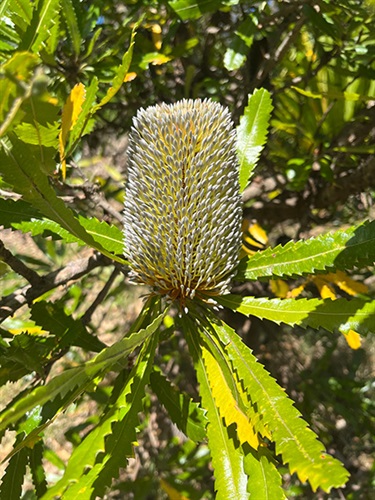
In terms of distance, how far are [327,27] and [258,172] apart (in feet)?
2.49

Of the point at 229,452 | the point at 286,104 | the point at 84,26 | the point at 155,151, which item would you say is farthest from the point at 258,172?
the point at 229,452

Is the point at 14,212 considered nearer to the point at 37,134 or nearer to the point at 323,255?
the point at 37,134

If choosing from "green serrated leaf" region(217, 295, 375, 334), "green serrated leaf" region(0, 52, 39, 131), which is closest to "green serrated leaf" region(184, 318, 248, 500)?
"green serrated leaf" region(217, 295, 375, 334)

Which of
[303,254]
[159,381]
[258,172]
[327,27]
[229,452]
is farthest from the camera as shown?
[258,172]

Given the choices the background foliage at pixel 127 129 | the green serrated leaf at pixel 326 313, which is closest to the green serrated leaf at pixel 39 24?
the background foliage at pixel 127 129

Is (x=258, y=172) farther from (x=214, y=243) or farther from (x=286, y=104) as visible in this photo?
(x=214, y=243)

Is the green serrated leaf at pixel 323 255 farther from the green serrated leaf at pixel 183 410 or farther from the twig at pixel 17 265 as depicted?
the twig at pixel 17 265

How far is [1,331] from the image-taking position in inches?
42.2

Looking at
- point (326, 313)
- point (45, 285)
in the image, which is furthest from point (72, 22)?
A: point (326, 313)

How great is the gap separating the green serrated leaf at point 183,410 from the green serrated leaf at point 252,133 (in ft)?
1.38

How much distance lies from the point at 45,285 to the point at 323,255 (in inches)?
22.9

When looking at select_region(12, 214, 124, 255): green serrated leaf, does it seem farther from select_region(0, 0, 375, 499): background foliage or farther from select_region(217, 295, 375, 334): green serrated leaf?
select_region(217, 295, 375, 334): green serrated leaf

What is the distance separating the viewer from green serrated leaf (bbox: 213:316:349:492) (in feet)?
1.91

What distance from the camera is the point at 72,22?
1.14 meters
